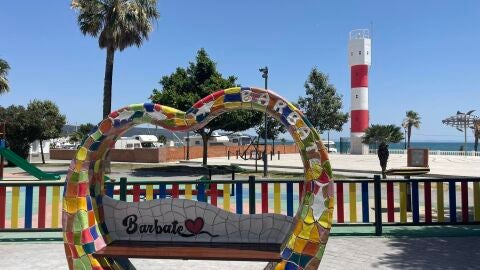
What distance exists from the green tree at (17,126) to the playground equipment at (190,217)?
3320 centimetres

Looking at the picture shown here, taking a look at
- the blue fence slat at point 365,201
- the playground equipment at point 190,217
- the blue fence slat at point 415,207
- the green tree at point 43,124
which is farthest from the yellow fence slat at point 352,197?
the green tree at point 43,124

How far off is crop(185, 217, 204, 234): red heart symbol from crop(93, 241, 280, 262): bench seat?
0.17 m

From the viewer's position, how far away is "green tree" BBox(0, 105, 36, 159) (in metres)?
34.1

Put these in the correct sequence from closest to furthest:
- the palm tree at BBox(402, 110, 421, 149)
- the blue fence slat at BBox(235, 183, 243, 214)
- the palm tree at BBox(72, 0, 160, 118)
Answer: the blue fence slat at BBox(235, 183, 243, 214) → the palm tree at BBox(72, 0, 160, 118) → the palm tree at BBox(402, 110, 421, 149)

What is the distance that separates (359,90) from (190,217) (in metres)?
50.2

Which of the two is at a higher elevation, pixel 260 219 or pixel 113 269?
pixel 260 219

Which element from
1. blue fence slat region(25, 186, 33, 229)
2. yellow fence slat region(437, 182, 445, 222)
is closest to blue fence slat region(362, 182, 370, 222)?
yellow fence slat region(437, 182, 445, 222)

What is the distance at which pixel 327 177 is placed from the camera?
4.34 meters

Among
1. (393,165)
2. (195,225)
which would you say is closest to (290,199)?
(195,225)

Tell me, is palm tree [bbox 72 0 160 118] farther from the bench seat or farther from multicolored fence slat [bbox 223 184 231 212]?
the bench seat

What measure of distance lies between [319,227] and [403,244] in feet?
14.4

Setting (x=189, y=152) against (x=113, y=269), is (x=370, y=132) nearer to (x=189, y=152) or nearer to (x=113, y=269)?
(x=189, y=152)

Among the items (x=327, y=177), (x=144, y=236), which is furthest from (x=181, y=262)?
(x=327, y=177)

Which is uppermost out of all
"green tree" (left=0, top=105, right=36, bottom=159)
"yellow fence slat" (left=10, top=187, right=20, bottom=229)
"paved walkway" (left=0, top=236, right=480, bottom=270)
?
"green tree" (left=0, top=105, right=36, bottom=159)
